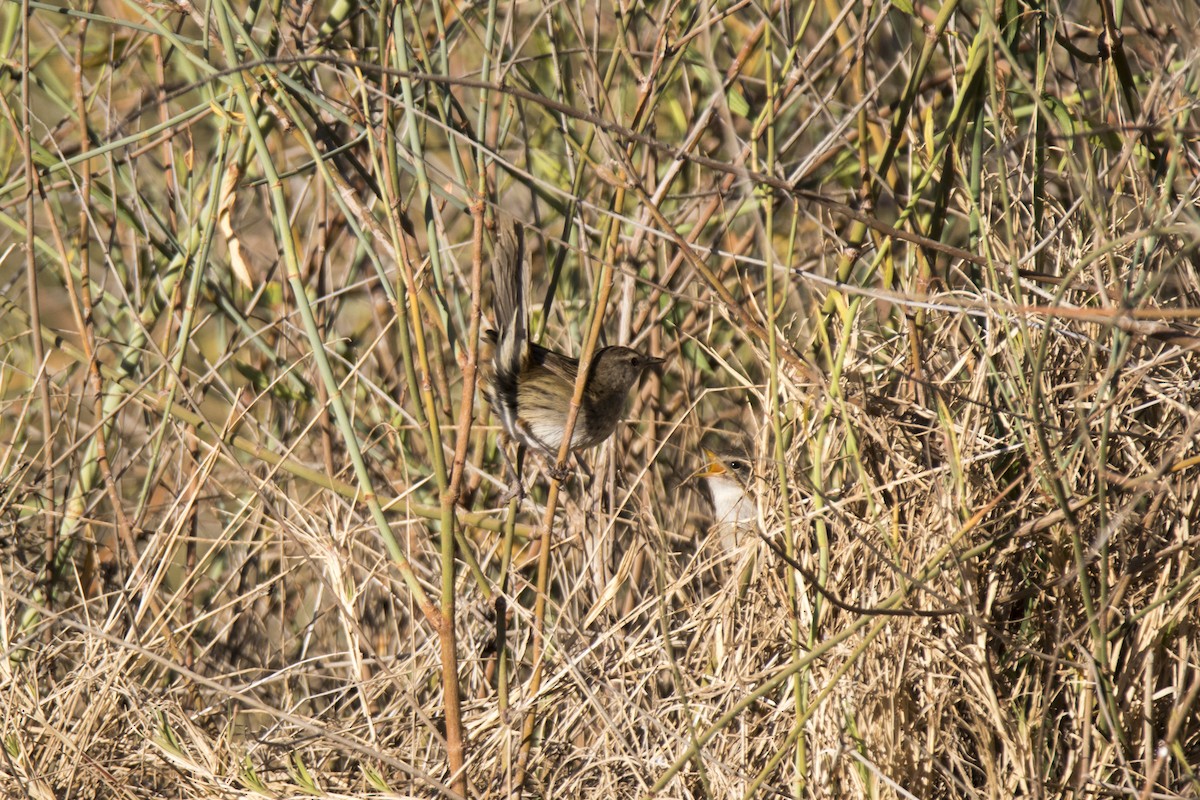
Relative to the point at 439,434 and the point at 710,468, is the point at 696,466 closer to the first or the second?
the point at 710,468

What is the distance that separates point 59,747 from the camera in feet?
8.31

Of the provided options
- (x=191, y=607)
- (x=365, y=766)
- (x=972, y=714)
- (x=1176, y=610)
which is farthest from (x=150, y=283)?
(x=1176, y=610)

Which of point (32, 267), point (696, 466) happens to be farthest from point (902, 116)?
point (32, 267)

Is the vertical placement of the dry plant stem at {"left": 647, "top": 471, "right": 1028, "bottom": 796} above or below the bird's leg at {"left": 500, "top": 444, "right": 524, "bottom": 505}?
above

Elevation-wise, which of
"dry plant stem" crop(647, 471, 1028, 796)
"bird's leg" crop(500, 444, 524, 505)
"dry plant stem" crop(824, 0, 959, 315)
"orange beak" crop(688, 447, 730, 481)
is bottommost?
"bird's leg" crop(500, 444, 524, 505)

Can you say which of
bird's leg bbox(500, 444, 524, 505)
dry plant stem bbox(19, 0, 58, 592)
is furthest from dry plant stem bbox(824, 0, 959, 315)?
dry plant stem bbox(19, 0, 58, 592)

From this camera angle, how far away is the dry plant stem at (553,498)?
7.03 feet

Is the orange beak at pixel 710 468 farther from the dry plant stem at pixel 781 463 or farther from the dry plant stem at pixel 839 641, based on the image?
the dry plant stem at pixel 839 641

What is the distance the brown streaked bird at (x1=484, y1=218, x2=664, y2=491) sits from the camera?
2904 mm

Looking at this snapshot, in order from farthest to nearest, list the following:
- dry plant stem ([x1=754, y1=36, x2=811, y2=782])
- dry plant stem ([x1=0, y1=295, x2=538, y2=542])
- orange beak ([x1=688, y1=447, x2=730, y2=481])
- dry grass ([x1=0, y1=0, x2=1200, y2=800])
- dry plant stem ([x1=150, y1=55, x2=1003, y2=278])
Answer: dry plant stem ([x1=0, y1=295, x2=538, y2=542]) → orange beak ([x1=688, y1=447, x2=730, y2=481]) → dry grass ([x1=0, y1=0, x2=1200, y2=800]) → dry plant stem ([x1=754, y1=36, x2=811, y2=782]) → dry plant stem ([x1=150, y1=55, x2=1003, y2=278])

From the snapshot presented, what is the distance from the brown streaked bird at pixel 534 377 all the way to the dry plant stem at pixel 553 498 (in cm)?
51

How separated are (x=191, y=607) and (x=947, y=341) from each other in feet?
7.34

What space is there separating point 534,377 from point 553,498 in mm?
1299

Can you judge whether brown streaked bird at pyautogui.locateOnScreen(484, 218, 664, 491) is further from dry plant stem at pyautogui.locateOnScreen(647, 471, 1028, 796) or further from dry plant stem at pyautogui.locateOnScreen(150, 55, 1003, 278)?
dry plant stem at pyautogui.locateOnScreen(647, 471, 1028, 796)
